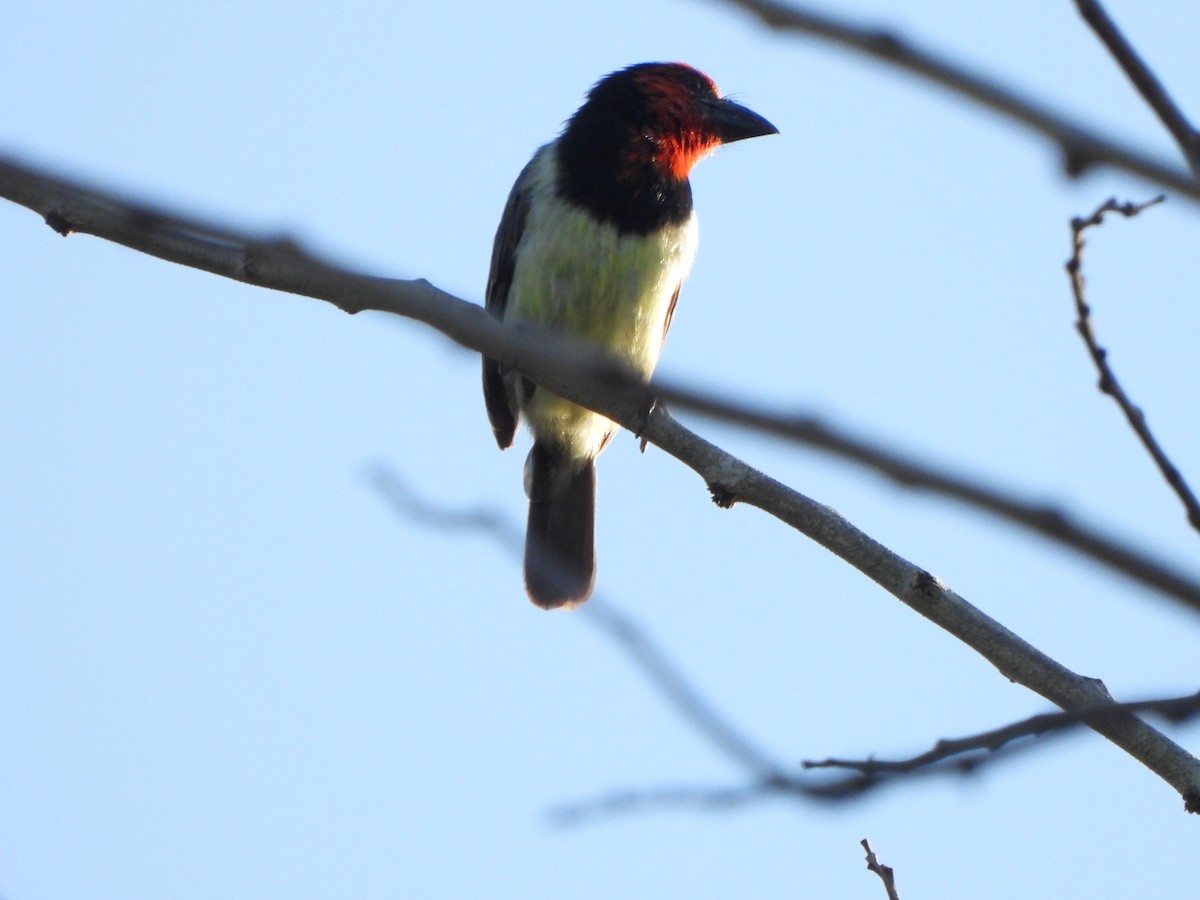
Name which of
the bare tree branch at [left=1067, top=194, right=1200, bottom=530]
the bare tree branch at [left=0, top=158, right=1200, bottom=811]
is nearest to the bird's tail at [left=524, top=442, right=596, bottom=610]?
the bare tree branch at [left=0, top=158, right=1200, bottom=811]

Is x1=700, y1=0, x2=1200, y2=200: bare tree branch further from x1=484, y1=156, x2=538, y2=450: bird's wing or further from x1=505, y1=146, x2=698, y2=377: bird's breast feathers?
x1=484, y1=156, x2=538, y2=450: bird's wing

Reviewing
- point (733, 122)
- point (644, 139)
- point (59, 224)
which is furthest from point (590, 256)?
point (59, 224)

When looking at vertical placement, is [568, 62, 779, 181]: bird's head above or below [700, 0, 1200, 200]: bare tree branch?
above

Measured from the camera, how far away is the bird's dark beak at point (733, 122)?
5.63 meters

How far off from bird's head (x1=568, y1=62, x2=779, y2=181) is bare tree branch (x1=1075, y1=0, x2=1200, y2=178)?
4202 millimetres

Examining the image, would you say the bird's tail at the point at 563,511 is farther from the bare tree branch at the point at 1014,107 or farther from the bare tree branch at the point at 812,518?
the bare tree branch at the point at 1014,107

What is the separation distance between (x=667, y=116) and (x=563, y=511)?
Result: 1560mm

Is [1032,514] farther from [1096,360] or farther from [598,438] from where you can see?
[598,438]

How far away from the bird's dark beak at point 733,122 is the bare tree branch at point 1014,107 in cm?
472

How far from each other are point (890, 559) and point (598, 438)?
3.06 metres

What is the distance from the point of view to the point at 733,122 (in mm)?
5656

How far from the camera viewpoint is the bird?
491 cm

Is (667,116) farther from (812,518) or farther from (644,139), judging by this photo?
(812,518)

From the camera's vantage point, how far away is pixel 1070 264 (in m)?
1.73
